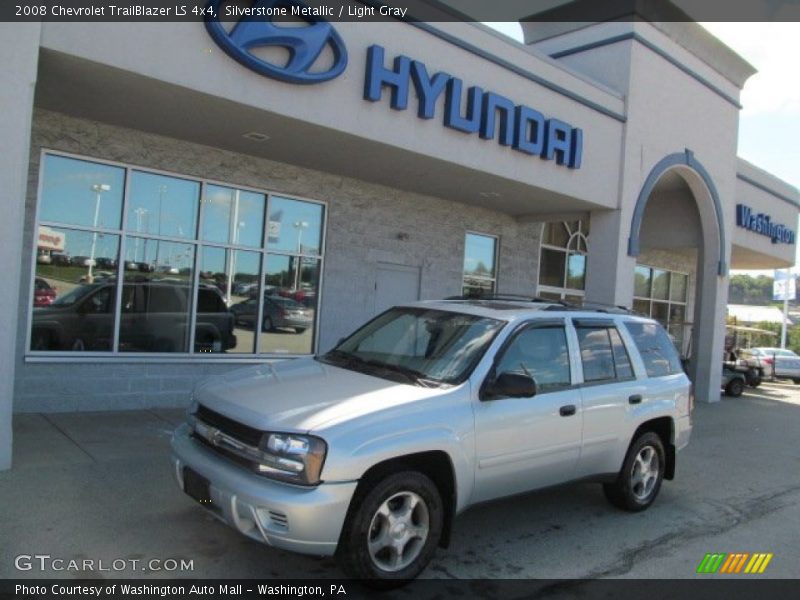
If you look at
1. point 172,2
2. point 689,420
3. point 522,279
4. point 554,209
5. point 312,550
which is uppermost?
point 172,2

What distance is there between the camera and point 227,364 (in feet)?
31.7

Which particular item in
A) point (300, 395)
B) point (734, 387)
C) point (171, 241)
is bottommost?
point (734, 387)

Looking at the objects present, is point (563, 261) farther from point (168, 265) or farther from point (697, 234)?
point (168, 265)

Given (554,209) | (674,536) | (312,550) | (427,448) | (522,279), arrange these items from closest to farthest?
(312,550) < (427,448) < (674,536) < (554,209) < (522,279)

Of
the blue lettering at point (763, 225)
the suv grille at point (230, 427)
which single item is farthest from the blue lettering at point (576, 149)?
the suv grille at point (230, 427)

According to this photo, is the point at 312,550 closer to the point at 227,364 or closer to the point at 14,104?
the point at 14,104

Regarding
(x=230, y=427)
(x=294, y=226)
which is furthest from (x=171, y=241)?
(x=230, y=427)

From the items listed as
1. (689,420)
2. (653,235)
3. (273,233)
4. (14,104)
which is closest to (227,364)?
(273,233)

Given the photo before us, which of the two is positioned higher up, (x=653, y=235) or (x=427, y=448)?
(x=653, y=235)

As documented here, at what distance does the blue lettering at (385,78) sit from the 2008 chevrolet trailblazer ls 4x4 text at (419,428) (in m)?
3.47

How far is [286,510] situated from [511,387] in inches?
65.9

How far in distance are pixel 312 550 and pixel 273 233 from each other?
276 inches

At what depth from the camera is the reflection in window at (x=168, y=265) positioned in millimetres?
8188

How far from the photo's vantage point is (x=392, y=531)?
4.00 metres
